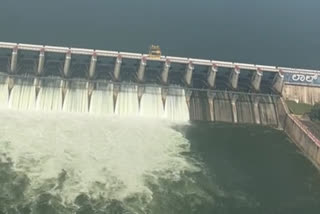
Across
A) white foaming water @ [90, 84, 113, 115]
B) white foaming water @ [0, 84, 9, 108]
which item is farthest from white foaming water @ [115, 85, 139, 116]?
white foaming water @ [0, 84, 9, 108]

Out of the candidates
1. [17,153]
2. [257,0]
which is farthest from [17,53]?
[257,0]

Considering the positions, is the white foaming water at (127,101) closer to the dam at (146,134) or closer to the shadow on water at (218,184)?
the dam at (146,134)

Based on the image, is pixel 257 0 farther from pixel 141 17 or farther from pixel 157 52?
pixel 157 52

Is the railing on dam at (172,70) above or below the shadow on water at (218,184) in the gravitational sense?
above

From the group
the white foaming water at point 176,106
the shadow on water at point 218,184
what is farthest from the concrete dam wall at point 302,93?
the white foaming water at point 176,106

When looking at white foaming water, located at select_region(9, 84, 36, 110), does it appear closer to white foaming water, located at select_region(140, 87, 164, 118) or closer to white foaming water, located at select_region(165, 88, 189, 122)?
white foaming water, located at select_region(140, 87, 164, 118)

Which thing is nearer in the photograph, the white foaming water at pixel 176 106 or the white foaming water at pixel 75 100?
the white foaming water at pixel 75 100

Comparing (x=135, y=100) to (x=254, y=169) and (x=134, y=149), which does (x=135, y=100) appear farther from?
(x=254, y=169)
